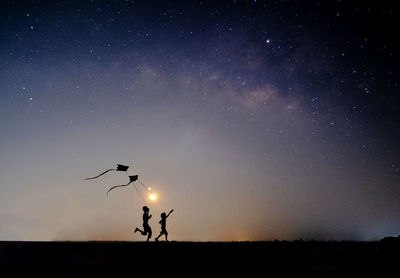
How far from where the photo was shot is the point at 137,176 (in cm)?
1338
